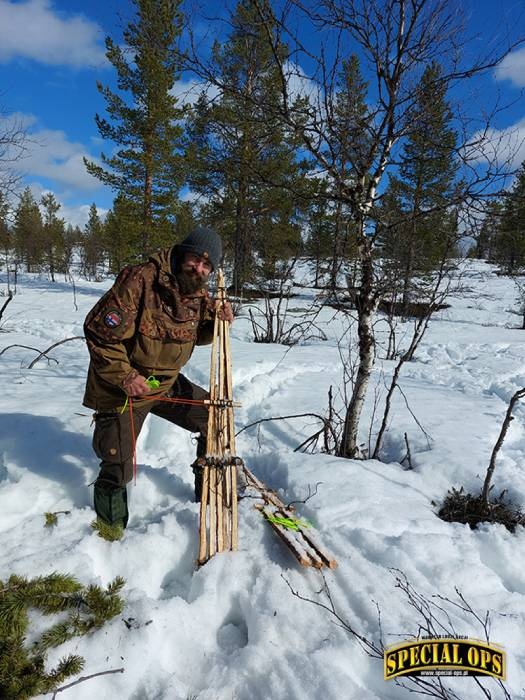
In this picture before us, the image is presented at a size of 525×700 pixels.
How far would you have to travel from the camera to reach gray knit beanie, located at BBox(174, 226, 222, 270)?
2.41 meters

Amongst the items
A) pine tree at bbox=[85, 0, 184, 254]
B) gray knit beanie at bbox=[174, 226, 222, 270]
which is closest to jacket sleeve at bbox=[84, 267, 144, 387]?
gray knit beanie at bbox=[174, 226, 222, 270]

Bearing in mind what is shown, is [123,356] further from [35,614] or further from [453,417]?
[453,417]

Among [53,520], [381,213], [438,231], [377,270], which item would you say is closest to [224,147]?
[381,213]

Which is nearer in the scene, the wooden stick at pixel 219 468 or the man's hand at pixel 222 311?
the wooden stick at pixel 219 468

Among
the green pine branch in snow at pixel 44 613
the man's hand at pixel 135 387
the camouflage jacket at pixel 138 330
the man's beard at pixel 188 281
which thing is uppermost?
the man's beard at pixel 188 281

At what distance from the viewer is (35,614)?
74.4 inches

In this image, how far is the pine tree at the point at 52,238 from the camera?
34906 millimetres

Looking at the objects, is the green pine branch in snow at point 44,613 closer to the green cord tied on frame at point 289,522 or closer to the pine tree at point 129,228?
the green cord tied on frame at point 289,522

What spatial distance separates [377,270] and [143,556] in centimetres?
303

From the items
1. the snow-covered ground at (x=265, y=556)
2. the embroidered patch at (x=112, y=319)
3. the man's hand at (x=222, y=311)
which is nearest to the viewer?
the snow-covered ground at (x=265, y=556)

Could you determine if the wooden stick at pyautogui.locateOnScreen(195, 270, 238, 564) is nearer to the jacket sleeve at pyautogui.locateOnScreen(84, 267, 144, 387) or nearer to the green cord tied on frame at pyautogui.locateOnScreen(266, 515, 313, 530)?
the green cord tied on frame at pyautogui.locateOnScreen(266, 515, 313, 530)

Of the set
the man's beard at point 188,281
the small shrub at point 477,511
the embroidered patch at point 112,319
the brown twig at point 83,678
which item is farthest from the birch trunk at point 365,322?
the brown twig at point 83,678

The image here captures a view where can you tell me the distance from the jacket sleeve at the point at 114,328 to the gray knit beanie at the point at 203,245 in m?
0.36

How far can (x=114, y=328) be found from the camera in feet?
7.55
